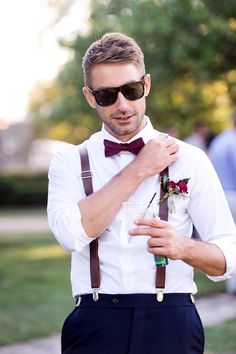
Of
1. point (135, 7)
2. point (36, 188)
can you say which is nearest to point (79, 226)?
point (135, 7)

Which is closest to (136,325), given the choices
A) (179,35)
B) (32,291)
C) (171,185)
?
(171,185)

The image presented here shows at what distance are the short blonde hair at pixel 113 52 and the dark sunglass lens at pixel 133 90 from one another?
0.30 feet

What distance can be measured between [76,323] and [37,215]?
1916cm

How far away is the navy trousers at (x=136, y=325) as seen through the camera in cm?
296

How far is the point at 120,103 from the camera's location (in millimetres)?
3059

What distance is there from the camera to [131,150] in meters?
3.16

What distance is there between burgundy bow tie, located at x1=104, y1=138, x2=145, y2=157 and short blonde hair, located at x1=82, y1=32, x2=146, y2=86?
0.30 metres

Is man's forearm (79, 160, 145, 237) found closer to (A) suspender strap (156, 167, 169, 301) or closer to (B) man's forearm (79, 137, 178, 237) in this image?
(B) man's forearm (79, 137, 178, 237)

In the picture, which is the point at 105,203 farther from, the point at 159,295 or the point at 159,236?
the point at 159,295

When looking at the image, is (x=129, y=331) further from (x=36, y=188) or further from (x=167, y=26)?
(x=36, y=188)

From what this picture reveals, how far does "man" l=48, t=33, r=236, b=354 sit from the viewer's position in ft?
9.67

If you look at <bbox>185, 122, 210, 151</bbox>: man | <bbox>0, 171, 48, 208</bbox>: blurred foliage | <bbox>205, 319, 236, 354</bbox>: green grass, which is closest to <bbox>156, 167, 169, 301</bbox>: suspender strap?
<bbox>205, 319, 236, 354</bbox>: green grass

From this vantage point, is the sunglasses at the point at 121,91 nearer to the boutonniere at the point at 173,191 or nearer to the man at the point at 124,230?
the man at the point at 124,230

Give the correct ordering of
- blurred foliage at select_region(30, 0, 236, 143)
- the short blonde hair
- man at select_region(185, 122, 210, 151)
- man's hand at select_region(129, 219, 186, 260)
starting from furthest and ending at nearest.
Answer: man at select_region(185, 122, 210, 151), blurred foliage at select_region(30, 0, 236, 143), the short blonde hair, man's hand at select_region(129, 219, 186, 260)
